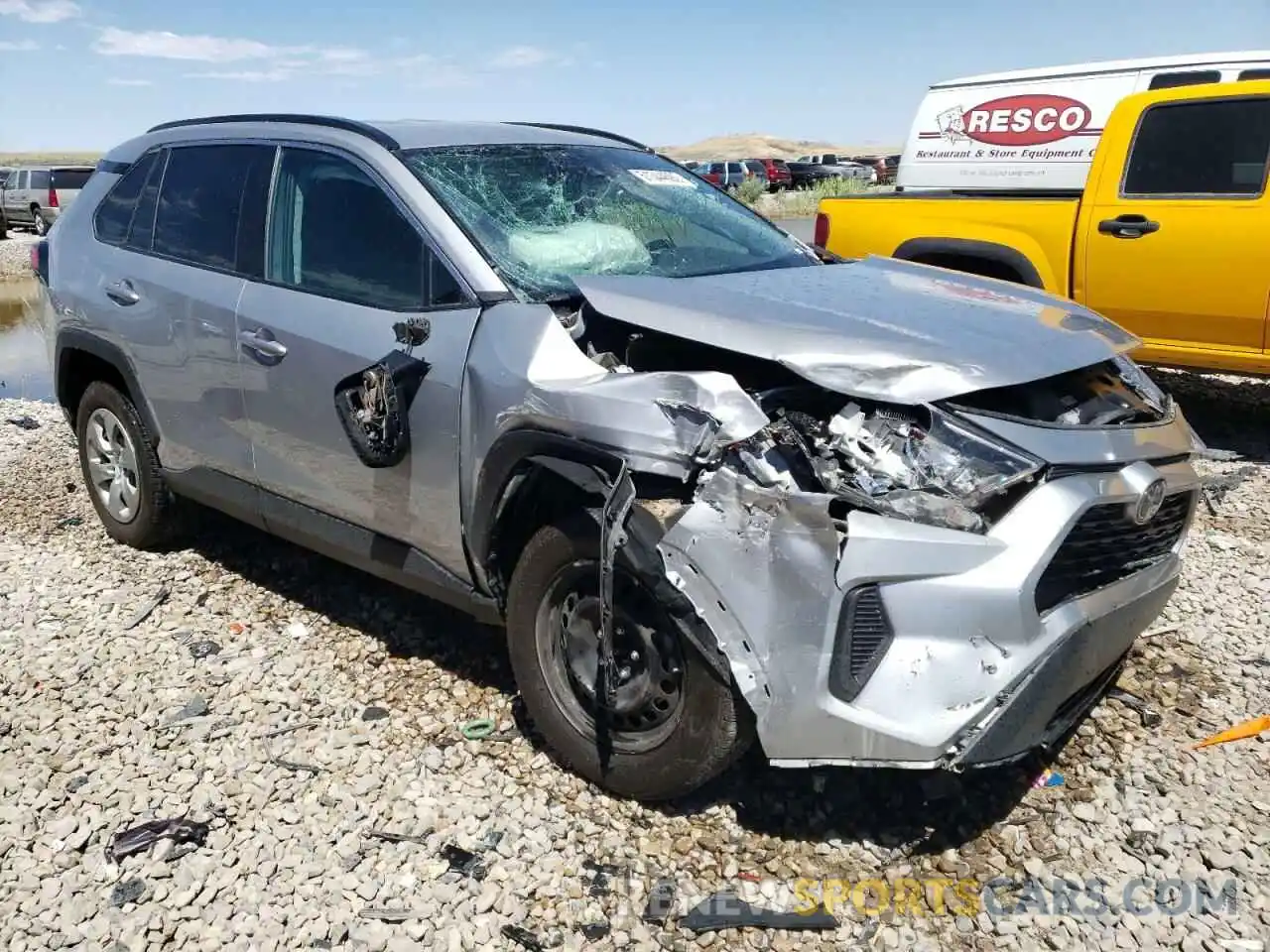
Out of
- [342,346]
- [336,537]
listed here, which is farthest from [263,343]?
[336,537]

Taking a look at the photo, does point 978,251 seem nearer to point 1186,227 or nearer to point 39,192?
point 1186,227

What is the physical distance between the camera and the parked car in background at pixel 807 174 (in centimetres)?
3991

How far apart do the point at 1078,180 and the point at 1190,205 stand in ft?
5.93

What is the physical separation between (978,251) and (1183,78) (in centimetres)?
240

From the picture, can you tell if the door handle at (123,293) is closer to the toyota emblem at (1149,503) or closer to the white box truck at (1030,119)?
the toyota emblem at (1149,503)

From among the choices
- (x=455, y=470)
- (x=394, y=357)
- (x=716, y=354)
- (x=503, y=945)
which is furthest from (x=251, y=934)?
(x=716, y=354)

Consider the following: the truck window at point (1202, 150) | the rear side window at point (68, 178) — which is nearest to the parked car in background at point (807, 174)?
the rear side window at point (68, 178)

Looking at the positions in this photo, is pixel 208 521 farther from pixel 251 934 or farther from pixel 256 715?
pixel 251 934

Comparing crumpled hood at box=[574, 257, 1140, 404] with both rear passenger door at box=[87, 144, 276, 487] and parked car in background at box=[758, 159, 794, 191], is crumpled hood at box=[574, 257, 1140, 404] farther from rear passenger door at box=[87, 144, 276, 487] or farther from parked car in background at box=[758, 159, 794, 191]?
parked car in background at box=[758, 159, 794, 191]

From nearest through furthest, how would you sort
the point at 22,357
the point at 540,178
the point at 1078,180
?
the point at 540,178, the point at 1078,180, the point at 22,357

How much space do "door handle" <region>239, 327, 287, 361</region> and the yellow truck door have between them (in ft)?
15.7

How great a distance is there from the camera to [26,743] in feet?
11.8

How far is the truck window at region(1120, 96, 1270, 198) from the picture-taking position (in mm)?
6281

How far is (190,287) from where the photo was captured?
428 cm
